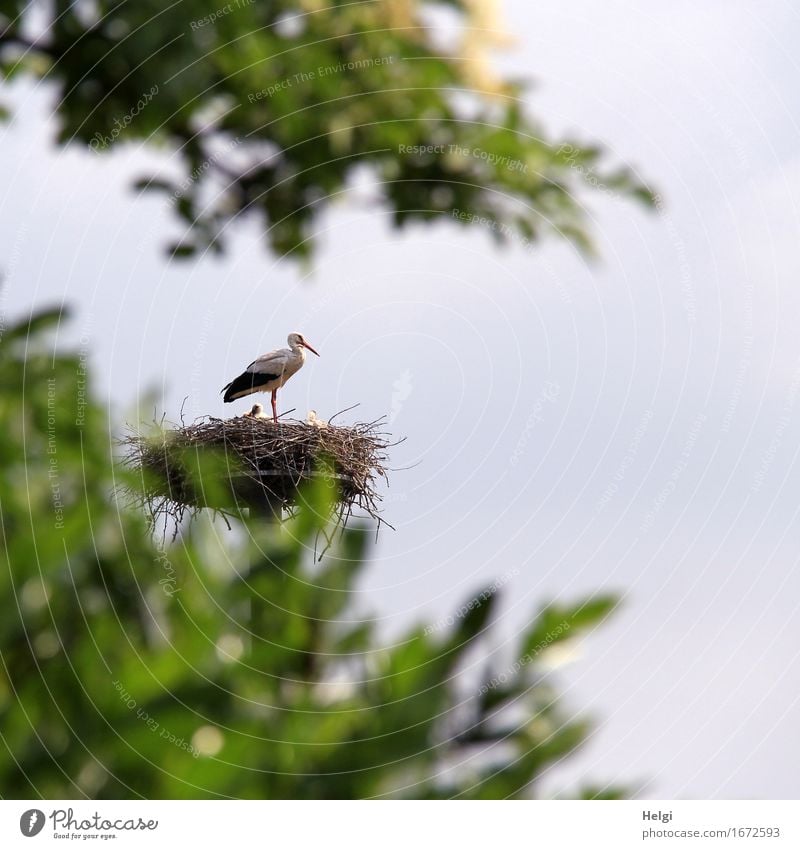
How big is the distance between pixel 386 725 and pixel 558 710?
456 millimetres

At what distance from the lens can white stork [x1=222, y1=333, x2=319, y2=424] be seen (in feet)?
8.36

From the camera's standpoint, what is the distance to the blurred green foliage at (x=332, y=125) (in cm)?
279

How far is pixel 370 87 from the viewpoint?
9.82 ft

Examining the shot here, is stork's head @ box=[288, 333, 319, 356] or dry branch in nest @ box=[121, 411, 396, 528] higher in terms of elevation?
stork's head @ box=[288, 333, 319, 356]

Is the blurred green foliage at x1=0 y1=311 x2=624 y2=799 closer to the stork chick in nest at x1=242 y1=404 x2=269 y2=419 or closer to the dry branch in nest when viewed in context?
the dry branch in nest

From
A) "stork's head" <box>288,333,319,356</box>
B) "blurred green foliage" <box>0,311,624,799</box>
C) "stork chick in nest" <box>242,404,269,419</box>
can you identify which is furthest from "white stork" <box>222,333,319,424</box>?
"blurred green foliage" <box>0,311,624,799</box>

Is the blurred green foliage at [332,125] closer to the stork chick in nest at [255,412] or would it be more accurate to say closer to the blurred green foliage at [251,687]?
the stork chick in nest at [255,412]

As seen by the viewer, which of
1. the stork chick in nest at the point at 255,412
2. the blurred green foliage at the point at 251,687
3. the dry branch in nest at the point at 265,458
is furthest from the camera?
the stork chick in nest at the point at 255,412

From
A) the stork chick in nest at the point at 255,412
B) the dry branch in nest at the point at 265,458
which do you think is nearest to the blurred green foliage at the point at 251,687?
the dry branch in nest at the point at 265,458

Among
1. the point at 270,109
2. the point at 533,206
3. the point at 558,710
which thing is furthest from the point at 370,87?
the point at 558,710

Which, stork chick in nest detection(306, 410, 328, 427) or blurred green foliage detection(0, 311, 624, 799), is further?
stork chick in nest detection(306, 410, 328, 427)

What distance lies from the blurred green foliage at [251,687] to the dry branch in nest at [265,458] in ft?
3.78
